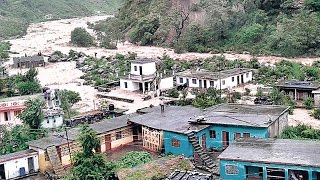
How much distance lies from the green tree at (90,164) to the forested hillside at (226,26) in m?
33.4

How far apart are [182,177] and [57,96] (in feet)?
55.7

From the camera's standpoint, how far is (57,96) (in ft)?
111

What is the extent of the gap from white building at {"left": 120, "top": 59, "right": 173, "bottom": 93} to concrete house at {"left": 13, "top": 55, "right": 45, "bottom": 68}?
62.7 ft

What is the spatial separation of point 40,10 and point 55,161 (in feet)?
321

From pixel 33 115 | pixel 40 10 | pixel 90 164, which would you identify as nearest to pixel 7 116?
pixel 33 115

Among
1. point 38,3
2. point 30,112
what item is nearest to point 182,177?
point 30,112

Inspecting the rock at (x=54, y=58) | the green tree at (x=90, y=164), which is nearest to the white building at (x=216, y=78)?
the green tree at (x=90, y=164)

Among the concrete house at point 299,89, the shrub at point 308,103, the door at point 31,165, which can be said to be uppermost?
the concrete house at point 299,89

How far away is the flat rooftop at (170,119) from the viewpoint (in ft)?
79.7

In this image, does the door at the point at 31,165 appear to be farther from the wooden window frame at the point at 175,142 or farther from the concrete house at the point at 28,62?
the concrete house at the point at 28,62

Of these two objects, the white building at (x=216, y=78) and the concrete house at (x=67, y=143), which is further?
the white building at (x=216, y=78)

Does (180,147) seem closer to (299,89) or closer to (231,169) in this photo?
(231,169)

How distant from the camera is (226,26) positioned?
61094 mm

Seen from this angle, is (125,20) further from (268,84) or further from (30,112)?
(30,112)
